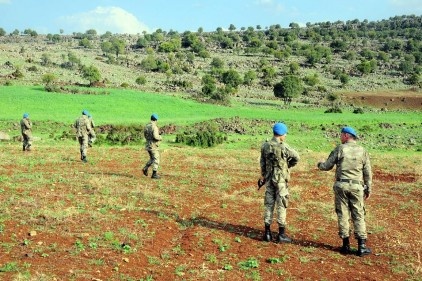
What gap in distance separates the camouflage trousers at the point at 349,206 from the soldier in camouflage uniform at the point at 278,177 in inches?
42.4

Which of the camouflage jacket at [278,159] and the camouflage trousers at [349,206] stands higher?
the camouflage jacket at [278,159]

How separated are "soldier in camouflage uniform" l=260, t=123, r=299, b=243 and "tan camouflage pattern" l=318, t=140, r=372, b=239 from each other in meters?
0.96

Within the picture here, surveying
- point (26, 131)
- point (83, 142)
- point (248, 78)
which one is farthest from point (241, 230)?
point (248, 78)

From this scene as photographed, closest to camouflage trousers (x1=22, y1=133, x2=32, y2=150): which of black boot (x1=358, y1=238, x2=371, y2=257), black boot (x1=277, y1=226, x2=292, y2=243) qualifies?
black boot (x1=277, y1=226, x2=292, y2=243)

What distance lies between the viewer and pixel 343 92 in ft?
258

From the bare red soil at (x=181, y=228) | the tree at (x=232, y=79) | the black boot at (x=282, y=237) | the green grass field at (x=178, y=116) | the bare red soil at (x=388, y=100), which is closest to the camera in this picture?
the bare red soil at (x=181, y=228)

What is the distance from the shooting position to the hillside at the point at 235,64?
7362cm

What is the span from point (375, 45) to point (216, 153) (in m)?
123

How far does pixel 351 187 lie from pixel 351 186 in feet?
0.07

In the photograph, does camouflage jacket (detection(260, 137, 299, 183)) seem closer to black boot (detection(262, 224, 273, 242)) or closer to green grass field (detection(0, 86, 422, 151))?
black boot (detection(262, 224, 273, 242))

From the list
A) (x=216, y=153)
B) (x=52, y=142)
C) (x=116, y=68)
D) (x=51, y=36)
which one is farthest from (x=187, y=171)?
(x=51, y=36)

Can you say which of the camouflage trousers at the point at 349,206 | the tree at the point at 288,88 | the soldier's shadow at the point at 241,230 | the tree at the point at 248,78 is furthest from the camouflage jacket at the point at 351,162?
the tree at the point at 248,78

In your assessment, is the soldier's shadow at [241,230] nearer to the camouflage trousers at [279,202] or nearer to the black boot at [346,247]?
the black boot at [346,247]

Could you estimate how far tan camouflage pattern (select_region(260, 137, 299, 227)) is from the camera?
9.83 m
